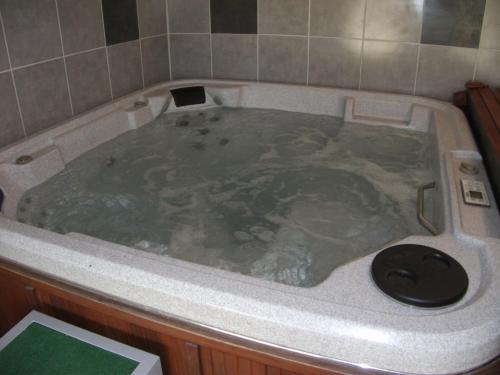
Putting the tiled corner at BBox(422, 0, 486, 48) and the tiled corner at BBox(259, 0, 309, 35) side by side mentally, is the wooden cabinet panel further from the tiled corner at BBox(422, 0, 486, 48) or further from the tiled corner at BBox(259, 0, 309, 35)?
the tiled corner at BBox(422, 0, 486, 48)

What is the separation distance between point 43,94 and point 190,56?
3.64ft

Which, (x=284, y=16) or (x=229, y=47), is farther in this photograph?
(x=229, y=47)

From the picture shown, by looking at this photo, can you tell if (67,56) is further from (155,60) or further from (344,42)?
(344,42)

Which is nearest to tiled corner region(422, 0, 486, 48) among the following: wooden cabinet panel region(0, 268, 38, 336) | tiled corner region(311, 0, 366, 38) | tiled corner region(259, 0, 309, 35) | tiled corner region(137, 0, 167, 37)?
tiled corner region(311, 0, 366, 38)

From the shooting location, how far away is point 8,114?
1.87m

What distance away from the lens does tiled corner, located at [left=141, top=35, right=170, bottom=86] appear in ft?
8.87

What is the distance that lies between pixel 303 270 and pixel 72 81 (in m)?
1.45

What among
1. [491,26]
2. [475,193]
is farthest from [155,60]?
[475,193]

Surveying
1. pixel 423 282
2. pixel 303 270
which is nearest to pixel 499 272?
pixel 423 282

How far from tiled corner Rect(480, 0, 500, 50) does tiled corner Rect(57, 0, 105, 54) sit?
1836mm

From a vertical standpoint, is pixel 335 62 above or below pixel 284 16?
below

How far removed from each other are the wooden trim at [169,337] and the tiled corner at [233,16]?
77.3 inches

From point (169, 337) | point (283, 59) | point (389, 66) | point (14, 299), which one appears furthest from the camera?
point (283, 59)

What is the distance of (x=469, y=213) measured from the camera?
52.1 inches
